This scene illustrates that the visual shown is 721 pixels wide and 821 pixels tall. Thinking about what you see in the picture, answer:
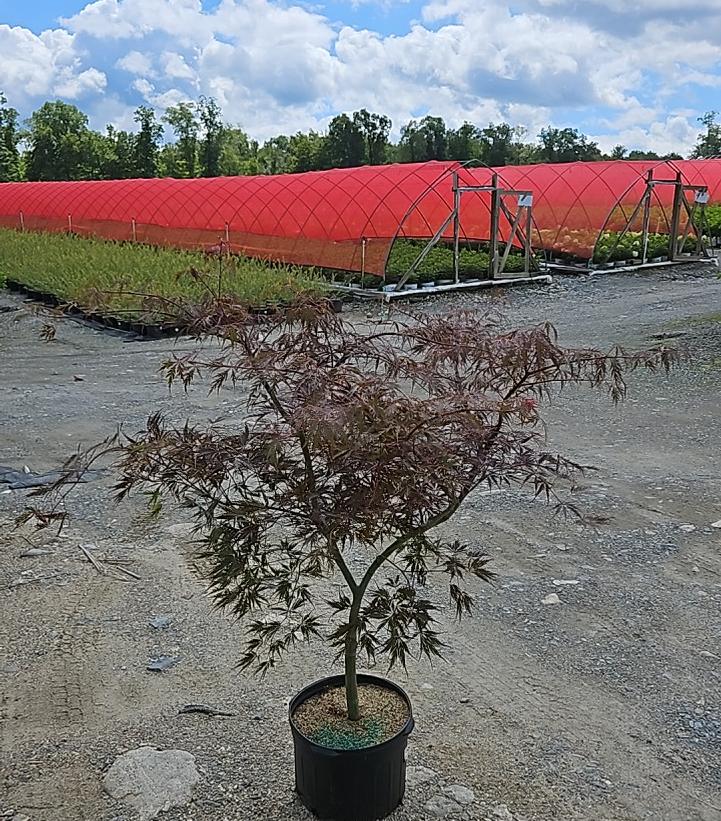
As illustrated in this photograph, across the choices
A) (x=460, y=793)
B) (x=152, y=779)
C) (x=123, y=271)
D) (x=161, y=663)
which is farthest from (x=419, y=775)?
(x=123, y=271)

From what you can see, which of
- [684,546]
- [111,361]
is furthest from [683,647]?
[111,361]

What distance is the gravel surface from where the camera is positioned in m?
2.37

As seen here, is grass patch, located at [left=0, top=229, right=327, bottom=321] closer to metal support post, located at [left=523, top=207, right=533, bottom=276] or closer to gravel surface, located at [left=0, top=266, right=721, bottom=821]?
metal support post, located at [left=523, top=207, right=533, bottom=276]

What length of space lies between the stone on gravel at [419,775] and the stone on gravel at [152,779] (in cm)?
60

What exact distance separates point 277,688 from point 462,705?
623 mm

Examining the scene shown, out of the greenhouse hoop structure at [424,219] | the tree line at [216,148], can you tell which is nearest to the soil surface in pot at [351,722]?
the greenhouse hoop structure at [424,219]

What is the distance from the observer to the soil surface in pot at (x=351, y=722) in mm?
2184

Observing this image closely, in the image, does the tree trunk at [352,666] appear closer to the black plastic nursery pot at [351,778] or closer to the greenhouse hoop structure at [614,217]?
the black plastic nursery pot at [351,778]

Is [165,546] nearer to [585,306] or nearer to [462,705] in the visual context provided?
[462,705]

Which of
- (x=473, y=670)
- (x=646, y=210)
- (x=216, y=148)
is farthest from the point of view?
(x=216, y=148)

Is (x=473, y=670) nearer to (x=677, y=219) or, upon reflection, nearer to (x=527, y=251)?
(x=527, y=251)

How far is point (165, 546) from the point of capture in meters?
3.97

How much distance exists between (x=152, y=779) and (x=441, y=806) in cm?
82

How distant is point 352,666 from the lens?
86.6 inches
